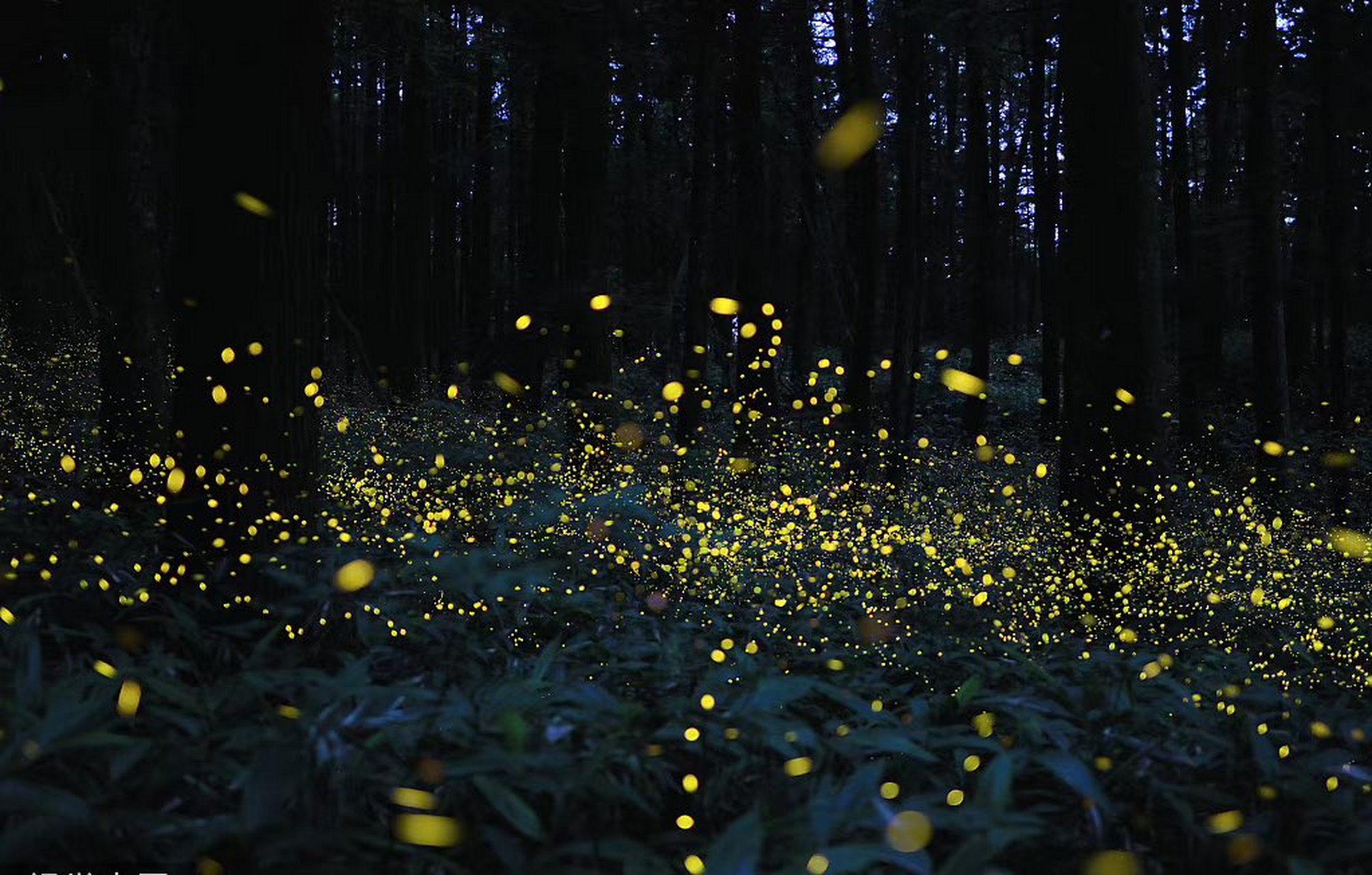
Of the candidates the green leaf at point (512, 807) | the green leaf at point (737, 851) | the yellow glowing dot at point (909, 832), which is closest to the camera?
the green leaf at point (737, 851)

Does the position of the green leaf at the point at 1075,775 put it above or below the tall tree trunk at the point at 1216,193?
below

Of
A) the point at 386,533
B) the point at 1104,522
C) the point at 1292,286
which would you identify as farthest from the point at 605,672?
the point at 1292,286

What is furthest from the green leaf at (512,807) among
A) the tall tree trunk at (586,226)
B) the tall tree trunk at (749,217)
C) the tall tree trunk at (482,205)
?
the tall tree trunk at (482,205)

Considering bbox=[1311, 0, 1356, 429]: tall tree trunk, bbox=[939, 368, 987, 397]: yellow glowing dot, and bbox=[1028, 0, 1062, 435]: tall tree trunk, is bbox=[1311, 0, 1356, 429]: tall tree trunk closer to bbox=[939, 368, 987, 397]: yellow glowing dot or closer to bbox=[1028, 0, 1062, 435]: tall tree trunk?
bbox=[1028, 0, 1062, 435]: tall tree trunk

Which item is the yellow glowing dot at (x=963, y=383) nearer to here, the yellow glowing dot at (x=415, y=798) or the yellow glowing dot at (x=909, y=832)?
the yellow glowing dot at (x=909, y=832)

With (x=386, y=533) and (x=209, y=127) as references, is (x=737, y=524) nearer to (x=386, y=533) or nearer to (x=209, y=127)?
(x=386, y=533)

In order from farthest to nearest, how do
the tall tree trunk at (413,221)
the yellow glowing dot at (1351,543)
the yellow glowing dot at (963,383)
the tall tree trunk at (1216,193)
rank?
1. the yellow glowing dot at (963,383)
2. the tall tree trunk at (413,221)
3. the tall tree trunk at (1216,193)
4. the yellow glowing dot at (1351,543)

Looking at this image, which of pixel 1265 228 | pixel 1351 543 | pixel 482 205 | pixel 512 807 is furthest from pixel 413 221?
pixel 512 807
